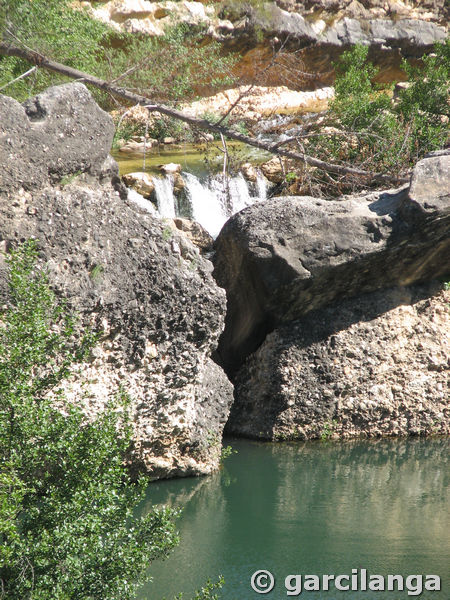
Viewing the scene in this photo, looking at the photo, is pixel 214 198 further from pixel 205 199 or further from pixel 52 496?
pixel 52 496

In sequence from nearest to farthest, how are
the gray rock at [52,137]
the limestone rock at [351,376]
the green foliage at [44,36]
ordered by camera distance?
the gray rock at [52,137] → the limestone rock at [351,376] → the green foliage at [44,36]

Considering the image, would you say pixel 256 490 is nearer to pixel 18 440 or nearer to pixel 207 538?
pixel 207 538

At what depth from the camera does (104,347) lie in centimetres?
941

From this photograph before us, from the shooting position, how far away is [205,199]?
17.0 meters

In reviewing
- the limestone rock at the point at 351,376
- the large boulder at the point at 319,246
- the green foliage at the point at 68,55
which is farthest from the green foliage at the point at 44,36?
the limestone rock at the point at 351,376

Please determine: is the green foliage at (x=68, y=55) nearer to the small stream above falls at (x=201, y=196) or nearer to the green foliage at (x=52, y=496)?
the small stream above falls at (x=201, y=196)

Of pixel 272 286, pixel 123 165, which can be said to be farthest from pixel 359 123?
pixel 272 286

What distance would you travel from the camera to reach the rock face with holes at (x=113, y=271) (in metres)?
8.88

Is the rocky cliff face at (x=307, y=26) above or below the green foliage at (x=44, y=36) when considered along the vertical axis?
above

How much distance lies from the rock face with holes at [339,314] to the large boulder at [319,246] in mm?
19

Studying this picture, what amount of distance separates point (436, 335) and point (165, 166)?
8154 millimetres

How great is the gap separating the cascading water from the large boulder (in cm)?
400

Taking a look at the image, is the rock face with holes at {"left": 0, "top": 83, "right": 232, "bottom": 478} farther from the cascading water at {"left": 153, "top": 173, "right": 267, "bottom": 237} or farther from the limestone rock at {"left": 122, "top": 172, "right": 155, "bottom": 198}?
the limestone rock at {"left": 122, "top": 172, "right": 155, "bottom": 198}
